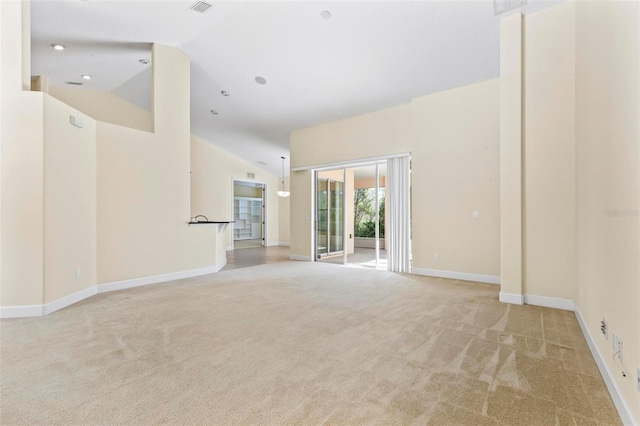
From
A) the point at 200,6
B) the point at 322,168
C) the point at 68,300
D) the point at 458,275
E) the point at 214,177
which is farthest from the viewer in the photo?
the point at 214,177

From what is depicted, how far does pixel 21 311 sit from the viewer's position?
12.0 ft

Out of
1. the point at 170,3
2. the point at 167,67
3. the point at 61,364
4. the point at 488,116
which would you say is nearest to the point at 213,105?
the point at 167,67

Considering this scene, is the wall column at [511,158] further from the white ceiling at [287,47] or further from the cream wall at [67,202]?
the cream wall at [67,202]

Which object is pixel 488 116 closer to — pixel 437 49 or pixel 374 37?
pixel 437 49

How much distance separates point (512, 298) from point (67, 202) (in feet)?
19.9

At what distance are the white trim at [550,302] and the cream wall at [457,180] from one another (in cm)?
120

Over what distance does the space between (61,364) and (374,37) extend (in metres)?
5.39

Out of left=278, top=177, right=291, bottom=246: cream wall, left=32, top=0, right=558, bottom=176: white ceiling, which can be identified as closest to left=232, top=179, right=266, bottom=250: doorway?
left=278, top=177, right=291, bottom=246: cream wall

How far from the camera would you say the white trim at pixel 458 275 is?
17.6 feet

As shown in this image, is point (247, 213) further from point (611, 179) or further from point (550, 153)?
point (611, 179)

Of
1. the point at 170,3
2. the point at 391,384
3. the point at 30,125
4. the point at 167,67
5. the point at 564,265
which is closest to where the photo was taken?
the point at 391,384

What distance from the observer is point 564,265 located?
3.96 m

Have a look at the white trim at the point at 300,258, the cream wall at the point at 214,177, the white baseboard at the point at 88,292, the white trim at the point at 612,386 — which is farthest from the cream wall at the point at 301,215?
the white trim at the point at 612,386

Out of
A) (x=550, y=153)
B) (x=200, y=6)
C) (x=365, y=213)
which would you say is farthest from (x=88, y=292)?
(x=365, y=213)
